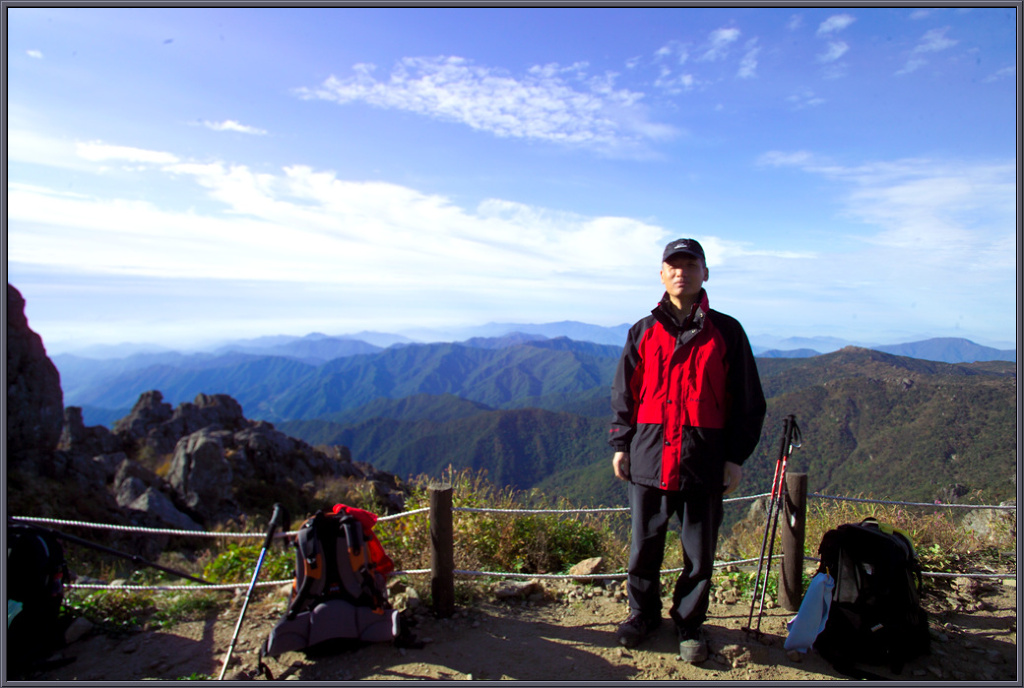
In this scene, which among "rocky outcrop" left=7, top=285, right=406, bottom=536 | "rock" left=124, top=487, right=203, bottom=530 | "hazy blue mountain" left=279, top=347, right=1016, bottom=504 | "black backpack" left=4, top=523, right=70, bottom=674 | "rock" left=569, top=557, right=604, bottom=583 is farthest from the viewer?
"rock" left=124, top=487, right=203, bottom=530

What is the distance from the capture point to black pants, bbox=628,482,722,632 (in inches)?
120

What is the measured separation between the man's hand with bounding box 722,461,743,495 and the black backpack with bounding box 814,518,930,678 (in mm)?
876

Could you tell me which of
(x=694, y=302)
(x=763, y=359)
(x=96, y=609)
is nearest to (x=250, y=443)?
(x=96, y=609)

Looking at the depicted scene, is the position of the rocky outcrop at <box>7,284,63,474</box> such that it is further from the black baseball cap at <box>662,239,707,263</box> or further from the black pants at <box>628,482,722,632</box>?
the black baseball cap at <box>662,239,707,263</box>

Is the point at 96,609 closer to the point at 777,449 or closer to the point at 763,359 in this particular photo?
the point at 777,449

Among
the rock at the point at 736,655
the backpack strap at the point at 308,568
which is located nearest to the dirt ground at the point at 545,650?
the rock at the point at 736,655

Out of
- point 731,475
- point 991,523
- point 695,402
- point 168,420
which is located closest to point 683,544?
point 731,475

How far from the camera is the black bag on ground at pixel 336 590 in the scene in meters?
3.24

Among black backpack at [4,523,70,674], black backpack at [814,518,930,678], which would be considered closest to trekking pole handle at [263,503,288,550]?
black backpack at [4,523,70,674]

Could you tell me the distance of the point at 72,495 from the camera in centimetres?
1550

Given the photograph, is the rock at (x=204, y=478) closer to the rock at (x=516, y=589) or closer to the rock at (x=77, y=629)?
the rock at (x=77, y=629)

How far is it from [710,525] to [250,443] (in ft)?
84.9

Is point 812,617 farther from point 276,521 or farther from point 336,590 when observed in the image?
point 276,521

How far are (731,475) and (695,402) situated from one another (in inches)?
18.0
